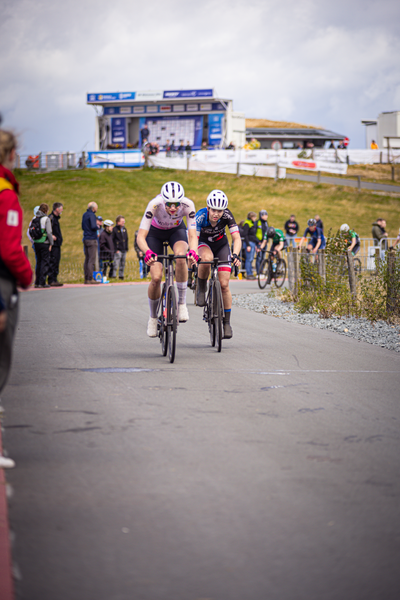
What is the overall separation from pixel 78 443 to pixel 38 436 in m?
0.35

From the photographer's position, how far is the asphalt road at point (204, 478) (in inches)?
116

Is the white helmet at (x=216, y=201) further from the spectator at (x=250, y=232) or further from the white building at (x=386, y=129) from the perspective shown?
the white building at (x=386, y=129)

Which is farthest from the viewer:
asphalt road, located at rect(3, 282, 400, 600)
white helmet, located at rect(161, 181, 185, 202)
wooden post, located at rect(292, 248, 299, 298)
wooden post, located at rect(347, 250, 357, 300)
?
wooden post, located at rect(292, 248, 299, 298)

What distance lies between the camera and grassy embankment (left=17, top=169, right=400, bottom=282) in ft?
135

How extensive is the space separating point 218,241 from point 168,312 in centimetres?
204

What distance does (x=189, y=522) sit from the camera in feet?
11.4

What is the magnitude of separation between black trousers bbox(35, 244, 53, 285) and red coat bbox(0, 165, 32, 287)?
15.8m

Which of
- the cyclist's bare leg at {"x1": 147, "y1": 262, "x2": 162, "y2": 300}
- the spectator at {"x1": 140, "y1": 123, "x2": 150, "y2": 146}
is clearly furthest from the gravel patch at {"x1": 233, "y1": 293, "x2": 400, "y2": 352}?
the spectator at {"x1": 140, "y1": 123, "x2": 150, "y2": 146}

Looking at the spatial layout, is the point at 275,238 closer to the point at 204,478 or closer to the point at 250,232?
the point at 250,232

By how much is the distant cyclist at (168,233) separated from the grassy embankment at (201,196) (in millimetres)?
27820

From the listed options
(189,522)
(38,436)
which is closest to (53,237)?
(38,436)

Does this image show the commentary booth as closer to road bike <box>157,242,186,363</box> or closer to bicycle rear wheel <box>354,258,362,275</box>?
bicycle rear wheel <box>354,258,362,275</box>

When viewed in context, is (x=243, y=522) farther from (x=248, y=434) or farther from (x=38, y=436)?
(x=38, y=436)

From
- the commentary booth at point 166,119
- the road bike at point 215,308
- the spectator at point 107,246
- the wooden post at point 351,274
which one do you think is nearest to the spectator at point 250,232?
the spectator at point 107,246
